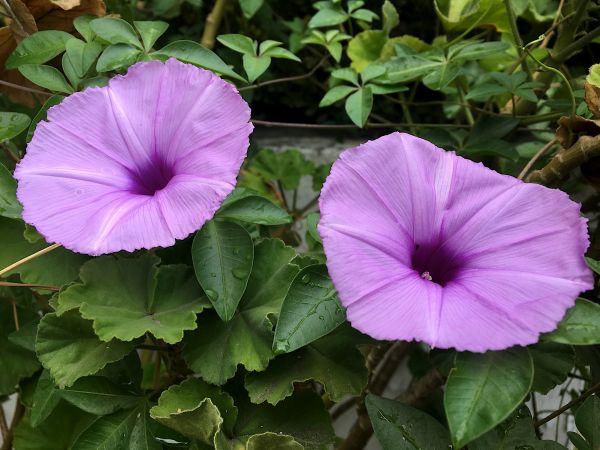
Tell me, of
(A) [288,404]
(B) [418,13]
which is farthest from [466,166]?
(B) [418,13]

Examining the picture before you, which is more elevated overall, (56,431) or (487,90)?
(487,90)

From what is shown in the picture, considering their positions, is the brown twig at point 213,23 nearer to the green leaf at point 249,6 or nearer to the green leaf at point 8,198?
the green leaf at point 249,6

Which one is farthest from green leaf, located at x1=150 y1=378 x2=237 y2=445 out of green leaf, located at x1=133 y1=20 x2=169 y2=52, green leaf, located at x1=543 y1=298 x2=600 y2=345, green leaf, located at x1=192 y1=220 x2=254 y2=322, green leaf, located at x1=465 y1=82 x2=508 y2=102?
green leaf, located at x1=465 y1=82 x2=508 y2=102

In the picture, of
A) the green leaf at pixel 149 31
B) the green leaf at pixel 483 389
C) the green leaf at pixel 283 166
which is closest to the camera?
the green leaf at pixel 483 389

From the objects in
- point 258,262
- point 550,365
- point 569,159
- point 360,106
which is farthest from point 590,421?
point 360,106

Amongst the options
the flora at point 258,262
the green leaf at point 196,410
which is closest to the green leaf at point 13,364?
the flora at point 258,262

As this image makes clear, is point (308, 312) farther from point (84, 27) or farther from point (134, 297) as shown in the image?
point (84, 27)
